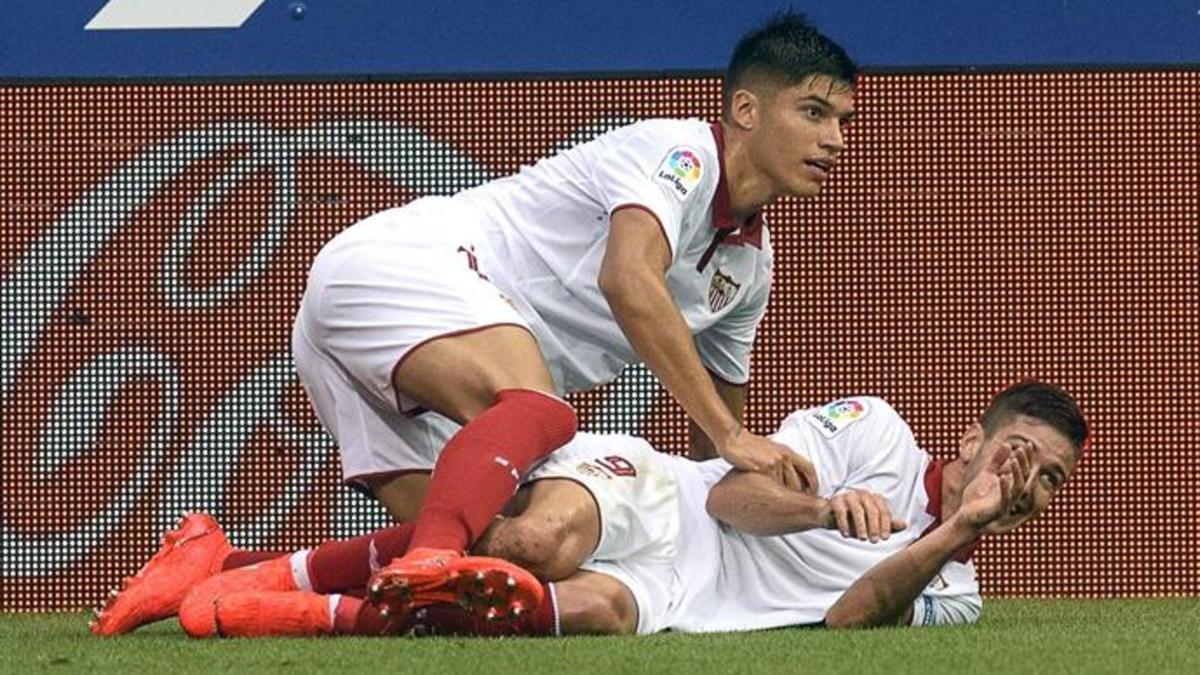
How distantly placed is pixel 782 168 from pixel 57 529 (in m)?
2.15

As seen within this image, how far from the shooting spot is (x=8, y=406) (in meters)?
6.62

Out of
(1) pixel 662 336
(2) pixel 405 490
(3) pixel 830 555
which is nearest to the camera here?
(1) pixel 662 336

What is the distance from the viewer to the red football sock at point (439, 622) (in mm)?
4754

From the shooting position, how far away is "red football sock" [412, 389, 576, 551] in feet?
15.3

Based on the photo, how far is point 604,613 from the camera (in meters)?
4.92

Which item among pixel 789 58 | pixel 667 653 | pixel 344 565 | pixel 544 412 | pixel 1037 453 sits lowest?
pixel 344 565

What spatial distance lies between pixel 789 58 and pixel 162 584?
4.96 ft

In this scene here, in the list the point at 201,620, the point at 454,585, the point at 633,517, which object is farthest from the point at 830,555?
the point at 201,620

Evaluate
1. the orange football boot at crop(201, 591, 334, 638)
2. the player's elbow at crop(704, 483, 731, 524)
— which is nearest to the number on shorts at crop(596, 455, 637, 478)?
the player's elbow at crop(704, 483, 731, 524)

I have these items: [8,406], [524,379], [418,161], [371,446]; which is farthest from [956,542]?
[8,406]

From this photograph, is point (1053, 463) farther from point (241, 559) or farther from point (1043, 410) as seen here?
point (241, 559)

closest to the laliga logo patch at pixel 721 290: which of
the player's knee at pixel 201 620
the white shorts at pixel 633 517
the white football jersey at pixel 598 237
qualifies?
the white football jersey at pixel 598 237

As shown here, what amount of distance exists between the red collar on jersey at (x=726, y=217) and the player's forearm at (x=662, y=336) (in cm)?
34

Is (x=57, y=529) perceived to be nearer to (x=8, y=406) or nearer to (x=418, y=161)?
(x=8, y=406)
